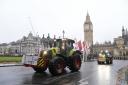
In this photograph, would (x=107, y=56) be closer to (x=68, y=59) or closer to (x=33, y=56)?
(x=68, y=59)

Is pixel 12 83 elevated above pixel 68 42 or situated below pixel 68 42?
below

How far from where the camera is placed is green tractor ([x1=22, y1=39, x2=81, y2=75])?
21922 mm

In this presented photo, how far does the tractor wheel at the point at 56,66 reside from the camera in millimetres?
21484

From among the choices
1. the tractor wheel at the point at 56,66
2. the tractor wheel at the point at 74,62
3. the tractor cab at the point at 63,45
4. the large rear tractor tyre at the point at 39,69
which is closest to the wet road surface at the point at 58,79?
the tractor wheel at the point at 56,66

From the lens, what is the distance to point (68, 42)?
25.2 m

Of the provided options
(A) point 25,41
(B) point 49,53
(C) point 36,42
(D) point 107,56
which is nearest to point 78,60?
(B) point 49,53

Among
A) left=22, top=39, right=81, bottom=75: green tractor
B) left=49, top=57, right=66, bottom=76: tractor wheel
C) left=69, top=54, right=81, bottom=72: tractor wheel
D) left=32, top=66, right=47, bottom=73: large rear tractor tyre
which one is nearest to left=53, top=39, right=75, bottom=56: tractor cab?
left=22, top=39, right=81, bottom=75: green tractor

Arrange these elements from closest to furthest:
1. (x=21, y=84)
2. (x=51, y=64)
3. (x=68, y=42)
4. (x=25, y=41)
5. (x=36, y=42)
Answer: (x=21, y=84) < (x=51, y=64) < (x=68, y=42) < (x=36, y=42) < (x=25, y=41)

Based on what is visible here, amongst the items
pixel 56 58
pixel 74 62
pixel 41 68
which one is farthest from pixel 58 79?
pixel 74 62

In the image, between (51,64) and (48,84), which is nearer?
(48,84)

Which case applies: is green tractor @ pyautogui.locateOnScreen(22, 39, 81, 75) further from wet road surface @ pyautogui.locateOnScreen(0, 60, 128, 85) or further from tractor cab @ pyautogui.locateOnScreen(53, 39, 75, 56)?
wet road surface @ pyautogui.locateOnScreen(0, 60, 128, 85)

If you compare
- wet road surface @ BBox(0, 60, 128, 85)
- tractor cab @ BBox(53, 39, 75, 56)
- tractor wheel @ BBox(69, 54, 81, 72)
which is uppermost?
tractor cab @ BBox(53, 39, 75, 56)

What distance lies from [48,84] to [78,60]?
432 inches

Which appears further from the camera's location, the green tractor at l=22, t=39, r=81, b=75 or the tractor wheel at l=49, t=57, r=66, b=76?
the green tractor at l=22, t=39, r=81, b=75
